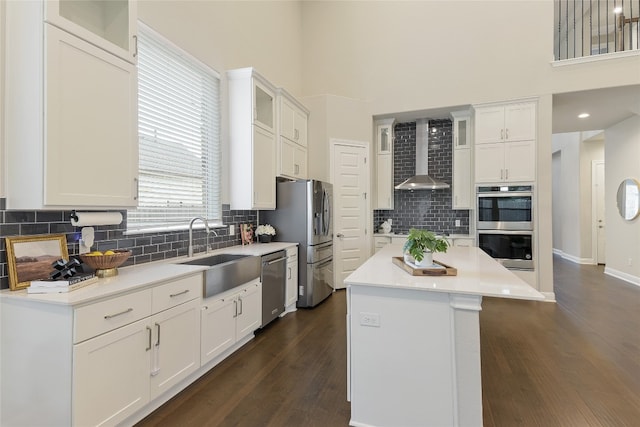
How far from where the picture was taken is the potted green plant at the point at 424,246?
210 cm

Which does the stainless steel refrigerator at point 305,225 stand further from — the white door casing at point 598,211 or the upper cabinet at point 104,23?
the white door casing at point 598,211

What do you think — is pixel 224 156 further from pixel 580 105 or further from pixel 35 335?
pixel 580 105

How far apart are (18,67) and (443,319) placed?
8.69ft

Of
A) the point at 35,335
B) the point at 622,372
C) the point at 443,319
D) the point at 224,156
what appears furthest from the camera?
the point at 224,156

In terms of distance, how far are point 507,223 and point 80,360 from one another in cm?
509

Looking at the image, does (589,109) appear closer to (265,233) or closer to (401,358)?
(265,233)

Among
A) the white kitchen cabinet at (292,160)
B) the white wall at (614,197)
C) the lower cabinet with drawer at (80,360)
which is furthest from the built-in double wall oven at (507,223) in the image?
the lower cabinet with drawer at (80,360)

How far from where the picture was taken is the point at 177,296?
2.18 m

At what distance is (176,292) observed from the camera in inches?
85.2

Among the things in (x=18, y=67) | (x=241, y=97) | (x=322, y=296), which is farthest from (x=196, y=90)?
(x=322, y=296)

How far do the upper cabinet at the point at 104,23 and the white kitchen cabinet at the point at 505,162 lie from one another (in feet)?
15.0

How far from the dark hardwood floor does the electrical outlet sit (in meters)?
0.63

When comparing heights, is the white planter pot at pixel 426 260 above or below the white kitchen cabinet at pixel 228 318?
above

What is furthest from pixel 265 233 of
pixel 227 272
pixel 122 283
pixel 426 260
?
pixel 426 260
